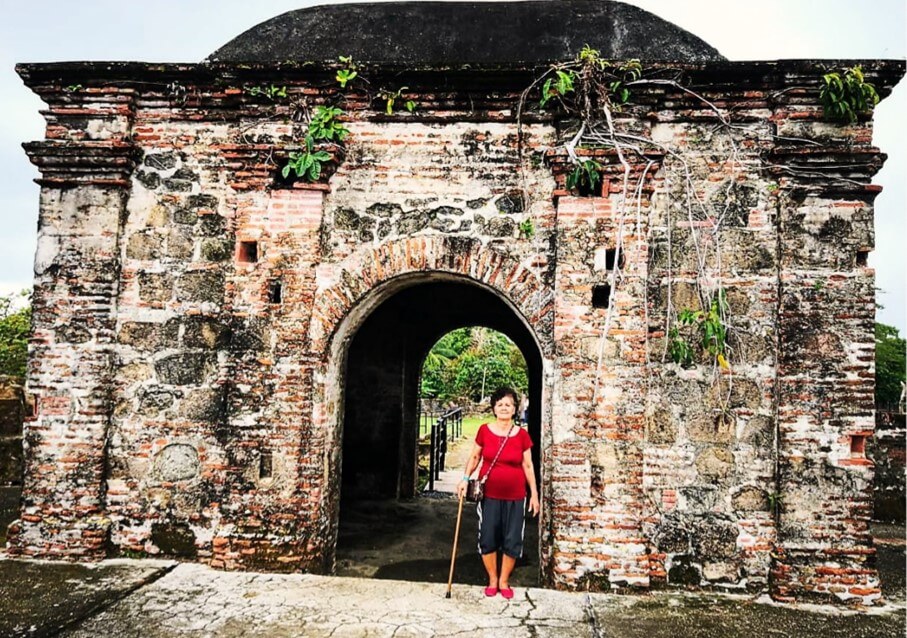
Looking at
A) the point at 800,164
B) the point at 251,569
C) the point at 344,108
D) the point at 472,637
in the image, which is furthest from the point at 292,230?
the point at 800,164

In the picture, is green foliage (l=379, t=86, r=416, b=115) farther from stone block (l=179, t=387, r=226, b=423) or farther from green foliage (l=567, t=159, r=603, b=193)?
stone block (l=179, t=387, r=226, b=423)

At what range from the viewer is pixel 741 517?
4.44m

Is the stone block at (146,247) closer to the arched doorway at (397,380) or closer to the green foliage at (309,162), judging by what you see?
the green foliage at (309,162)

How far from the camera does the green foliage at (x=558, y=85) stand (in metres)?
4.48

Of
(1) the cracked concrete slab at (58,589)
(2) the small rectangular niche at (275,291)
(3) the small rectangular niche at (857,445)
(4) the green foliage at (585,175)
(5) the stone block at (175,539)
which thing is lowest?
(1) the cracked concrete slab at (58,589)

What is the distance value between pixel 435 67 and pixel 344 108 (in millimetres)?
804

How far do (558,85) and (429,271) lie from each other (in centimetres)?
168

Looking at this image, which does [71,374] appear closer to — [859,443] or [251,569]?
[251,569]

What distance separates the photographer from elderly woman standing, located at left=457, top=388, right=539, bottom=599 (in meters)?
4.23

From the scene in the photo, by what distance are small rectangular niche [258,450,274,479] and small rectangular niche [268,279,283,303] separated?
3.83 feet

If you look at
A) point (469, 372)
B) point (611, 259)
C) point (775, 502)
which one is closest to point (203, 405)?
point (611, 259)

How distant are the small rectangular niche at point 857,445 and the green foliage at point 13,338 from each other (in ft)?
33.8

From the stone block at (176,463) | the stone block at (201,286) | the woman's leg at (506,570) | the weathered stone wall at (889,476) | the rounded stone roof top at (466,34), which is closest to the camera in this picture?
the woman's leg at (506,570)

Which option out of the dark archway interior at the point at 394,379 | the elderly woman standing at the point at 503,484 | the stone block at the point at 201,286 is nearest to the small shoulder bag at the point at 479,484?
the elderly woman standing at the point at 503,484
